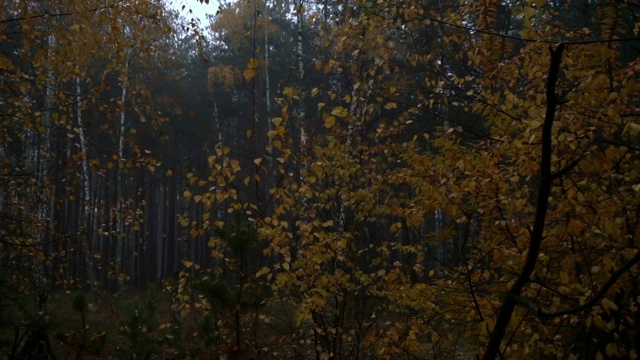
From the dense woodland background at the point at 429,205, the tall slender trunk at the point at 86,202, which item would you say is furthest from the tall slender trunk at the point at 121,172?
the tall slender trunk at the point at 86,202

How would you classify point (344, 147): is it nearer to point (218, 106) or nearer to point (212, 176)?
point (212, 176)

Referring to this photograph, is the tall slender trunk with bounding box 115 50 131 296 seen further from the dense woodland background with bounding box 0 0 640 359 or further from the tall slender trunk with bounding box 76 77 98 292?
the tall slender trunk with bounding box 76 77 98 292

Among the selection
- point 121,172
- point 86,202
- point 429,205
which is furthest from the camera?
point 121,172

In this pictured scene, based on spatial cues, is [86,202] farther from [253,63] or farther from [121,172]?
[121,172]

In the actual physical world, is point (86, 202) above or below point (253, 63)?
below

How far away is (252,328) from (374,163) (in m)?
2.74

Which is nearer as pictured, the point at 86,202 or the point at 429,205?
the point at 429,205

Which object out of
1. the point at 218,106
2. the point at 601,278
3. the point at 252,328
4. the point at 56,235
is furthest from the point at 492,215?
the point at 218,106

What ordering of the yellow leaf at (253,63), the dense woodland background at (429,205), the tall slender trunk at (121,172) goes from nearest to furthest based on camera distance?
the dense woodland background at (429,205), the yellow leaf at (253,63), the tall slender trunk at (121,172)

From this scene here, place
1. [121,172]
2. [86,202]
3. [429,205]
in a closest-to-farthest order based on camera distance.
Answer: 1. [429,205]
2. [86,202]
3. [121,172]

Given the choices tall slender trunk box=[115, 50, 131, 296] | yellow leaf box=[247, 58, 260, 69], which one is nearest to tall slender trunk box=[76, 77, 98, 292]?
tall slender trunk box=[115, 50, 131, 296]

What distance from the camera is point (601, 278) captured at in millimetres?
3352

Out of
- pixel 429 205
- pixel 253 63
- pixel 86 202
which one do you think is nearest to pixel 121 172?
pixel 86 202

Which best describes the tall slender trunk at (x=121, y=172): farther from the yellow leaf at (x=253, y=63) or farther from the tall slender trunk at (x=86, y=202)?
the yellow leaf at (x=253, y=63)
